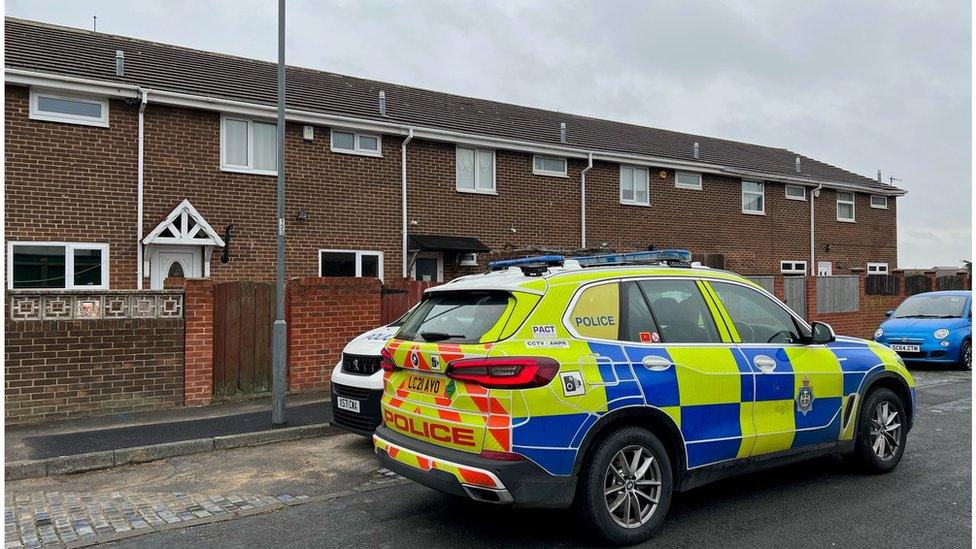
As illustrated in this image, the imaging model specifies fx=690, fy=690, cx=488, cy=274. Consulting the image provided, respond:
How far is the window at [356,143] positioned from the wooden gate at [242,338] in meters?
5.59

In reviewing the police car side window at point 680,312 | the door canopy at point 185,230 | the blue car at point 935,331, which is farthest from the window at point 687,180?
the police car side window at point 680,312

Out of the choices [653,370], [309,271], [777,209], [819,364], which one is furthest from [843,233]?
[653,370]

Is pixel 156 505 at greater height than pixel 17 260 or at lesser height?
lesser

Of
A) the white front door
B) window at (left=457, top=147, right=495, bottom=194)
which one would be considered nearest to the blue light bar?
the white front door

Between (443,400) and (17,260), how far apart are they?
34.0 ft

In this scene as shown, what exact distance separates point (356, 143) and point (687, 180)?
9.91 meters

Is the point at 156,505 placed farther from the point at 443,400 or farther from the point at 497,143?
the point at 497,143

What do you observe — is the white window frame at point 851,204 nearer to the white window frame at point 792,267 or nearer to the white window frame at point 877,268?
the white window frame at point 877,268

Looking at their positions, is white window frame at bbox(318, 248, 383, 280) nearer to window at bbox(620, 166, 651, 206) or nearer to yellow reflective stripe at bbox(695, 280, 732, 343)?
window at bbox(620, 166, 651, 206)

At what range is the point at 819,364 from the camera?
5.23 metres

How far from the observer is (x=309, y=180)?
13930mm

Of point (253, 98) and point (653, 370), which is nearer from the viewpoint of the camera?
point (653, 370)

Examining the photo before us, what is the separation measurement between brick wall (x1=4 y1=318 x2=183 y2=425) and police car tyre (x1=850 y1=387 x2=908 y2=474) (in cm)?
757

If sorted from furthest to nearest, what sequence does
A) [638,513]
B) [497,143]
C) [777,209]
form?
[777,209]
[497,143]
[638,513]
